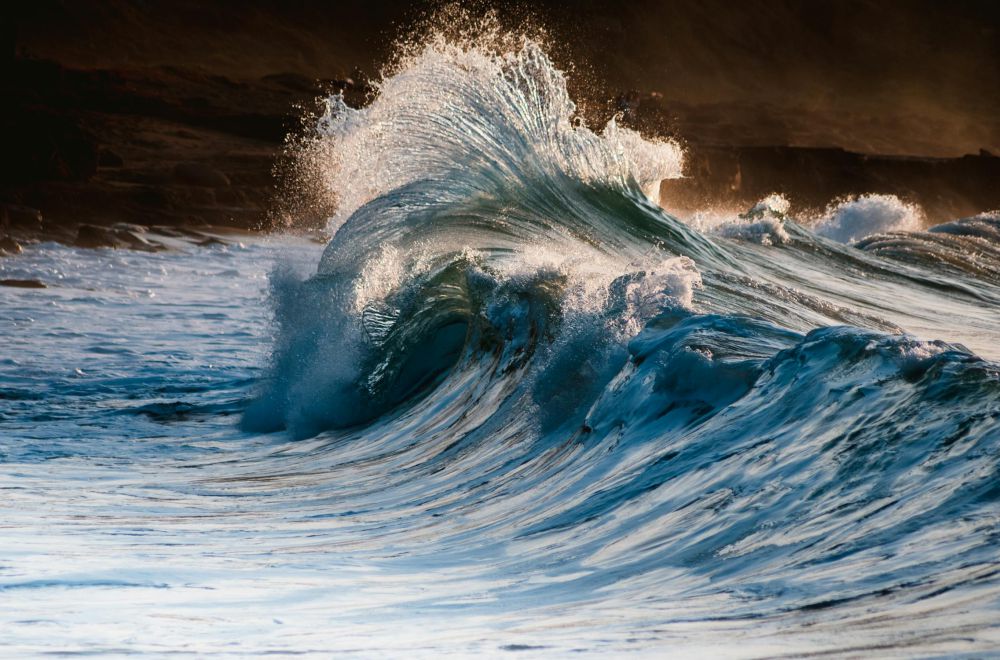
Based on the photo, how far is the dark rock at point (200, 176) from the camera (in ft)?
115

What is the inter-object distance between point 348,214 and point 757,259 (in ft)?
13.7

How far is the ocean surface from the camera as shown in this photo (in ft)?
8.25

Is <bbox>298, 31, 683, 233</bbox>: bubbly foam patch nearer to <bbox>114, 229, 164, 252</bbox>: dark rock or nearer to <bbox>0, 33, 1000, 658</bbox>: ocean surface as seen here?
<bbox>0, 33, 1000, 658</bbox>: ocean surface

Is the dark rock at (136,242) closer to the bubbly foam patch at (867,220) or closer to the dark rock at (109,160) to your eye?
the bubbly foam patch at (867,220)

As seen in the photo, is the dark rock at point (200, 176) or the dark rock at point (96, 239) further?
the dark rock at point (200, 176)

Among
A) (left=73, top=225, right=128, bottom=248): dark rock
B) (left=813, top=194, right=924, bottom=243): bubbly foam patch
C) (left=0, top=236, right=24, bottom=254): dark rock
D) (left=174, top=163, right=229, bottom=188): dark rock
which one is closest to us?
(left=0, top=236, right=24, bottom=254): dark rock

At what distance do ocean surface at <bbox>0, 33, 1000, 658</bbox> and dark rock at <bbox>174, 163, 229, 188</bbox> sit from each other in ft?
80.1

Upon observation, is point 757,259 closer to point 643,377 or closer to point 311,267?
point 311,267

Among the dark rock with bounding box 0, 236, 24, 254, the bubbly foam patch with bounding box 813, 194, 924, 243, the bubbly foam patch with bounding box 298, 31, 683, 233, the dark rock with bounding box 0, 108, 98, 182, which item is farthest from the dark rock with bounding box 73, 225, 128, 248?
the bubbly foam patch with bounding box 813, 194, 924, 243

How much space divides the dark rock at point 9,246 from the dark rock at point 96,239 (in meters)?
1.42

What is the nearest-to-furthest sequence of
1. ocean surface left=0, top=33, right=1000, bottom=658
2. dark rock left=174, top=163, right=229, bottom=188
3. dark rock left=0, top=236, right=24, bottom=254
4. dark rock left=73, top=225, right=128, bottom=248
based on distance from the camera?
ocean surface left=0, top=33, right=1000, bottom=658 → dark rock left=0, top=236, right=24, bottom=254 → dark rock left=73, top=225, right=128, bottom=248 → dark rock left=174, top=163, right=229, bottom=188

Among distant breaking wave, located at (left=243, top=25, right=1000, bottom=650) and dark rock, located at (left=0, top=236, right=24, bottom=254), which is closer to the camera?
distant breaking wave, located at (left=243, top=25, right=1000, bottom=650)

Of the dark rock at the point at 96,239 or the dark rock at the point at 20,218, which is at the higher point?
the dark rock at the point at 20,218

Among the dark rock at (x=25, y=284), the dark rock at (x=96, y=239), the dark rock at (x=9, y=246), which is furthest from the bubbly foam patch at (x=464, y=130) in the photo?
the dark rock at (x=96, y=239)
